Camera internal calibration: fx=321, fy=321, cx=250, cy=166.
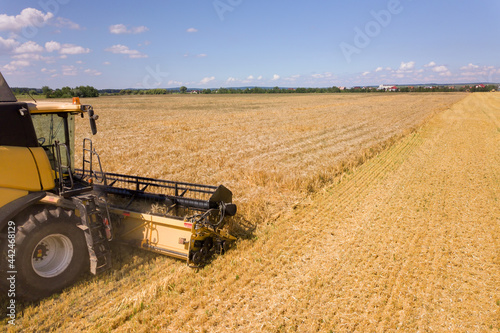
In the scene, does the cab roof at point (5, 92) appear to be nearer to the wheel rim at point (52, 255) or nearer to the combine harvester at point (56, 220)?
the combine harvester at point (56, 220)

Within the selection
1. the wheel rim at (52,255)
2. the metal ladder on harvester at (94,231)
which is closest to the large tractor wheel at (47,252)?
the wheel rim at (52,255)

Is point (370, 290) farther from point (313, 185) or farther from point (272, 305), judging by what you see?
point (313, 185)

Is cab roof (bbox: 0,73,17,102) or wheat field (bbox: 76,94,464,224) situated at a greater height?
cab roof (bbox: 0,73,17,102)

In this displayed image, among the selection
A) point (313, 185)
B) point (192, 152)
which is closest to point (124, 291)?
point (313, 185)

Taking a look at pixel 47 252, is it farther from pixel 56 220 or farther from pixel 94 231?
pixel 94 231

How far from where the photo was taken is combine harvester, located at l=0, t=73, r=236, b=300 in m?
4.14

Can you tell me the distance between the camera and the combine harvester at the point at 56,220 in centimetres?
414

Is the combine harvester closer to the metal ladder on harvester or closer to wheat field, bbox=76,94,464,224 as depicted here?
the metal ladder on harvester

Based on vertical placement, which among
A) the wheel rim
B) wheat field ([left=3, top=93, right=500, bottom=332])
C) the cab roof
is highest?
the cab roof

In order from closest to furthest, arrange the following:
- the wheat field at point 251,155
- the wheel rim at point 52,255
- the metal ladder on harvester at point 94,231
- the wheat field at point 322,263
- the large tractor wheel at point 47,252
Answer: the wheat field at point 322,263, the large tractor wheel at point 47,252, the wheel rim at point 52,255, the metal ladder on harvester at point 94,231, the wheat field at point 251,155

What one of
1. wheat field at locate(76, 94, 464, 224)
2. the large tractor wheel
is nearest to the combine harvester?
the large tractor wheel

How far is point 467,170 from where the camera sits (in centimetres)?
1110

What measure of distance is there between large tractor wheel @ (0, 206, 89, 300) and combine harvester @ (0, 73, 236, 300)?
0.01 meters

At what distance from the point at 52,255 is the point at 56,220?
592 mm
